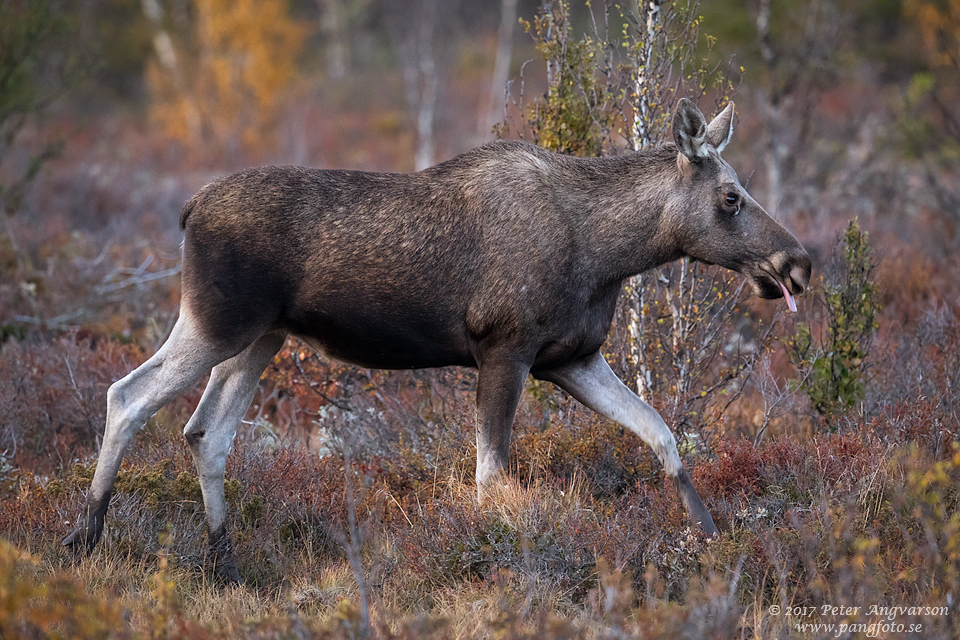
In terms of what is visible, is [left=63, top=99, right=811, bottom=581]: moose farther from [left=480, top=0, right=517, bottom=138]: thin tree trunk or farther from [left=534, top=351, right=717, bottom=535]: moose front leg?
[left=480, top=0, right=517, bottom=138]: thin tree trunk

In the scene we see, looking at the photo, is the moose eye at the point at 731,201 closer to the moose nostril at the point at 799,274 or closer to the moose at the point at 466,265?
the moose at the point at 466,265

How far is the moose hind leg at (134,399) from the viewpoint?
506 cm

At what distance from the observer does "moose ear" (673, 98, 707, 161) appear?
16.3ft

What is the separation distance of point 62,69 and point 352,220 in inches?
378

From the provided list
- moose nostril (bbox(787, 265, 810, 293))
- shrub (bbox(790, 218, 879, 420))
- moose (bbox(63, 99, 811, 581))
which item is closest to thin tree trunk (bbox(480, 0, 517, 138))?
shrub (bbox(790, 218, 879, 420))

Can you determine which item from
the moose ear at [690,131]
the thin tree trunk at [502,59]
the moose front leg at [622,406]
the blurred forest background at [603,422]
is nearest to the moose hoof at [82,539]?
the blurred forest background at [603,422]

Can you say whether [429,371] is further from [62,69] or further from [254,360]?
[62,69]

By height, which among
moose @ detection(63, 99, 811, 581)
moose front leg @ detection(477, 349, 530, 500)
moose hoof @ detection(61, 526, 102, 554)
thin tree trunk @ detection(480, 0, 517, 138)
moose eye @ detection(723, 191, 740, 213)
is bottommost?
moose hoof @ detection(61, 526, 102, 554)

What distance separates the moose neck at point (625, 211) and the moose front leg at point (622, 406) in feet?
1.90

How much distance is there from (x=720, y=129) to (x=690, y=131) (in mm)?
290

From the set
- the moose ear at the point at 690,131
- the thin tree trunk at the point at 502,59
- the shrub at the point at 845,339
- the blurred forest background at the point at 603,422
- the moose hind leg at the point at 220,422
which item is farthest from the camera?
the thin tree trunk at the point at 502,59

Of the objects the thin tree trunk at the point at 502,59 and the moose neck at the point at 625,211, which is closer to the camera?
the moose neck at the point at 625,211

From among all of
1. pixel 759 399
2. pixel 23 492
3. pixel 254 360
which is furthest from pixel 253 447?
pixel 759 399

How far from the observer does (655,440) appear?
5191 millimetres
